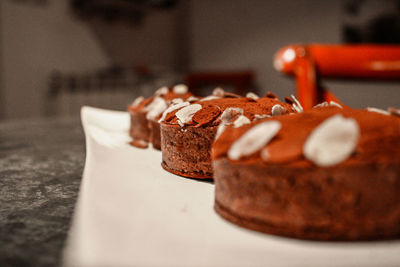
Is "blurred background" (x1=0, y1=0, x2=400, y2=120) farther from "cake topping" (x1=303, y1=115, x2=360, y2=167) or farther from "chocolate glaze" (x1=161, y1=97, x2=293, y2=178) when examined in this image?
"cake topping" (x1=303, y1=115, x2=360, y2=167)

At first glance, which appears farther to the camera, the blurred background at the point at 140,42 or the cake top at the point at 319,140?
the blurred background at the point at 140,42

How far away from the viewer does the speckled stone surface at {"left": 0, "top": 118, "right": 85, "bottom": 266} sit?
47cm

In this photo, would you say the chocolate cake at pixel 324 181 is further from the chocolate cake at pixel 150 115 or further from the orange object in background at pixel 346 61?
the orange object in background at pixel 346 61

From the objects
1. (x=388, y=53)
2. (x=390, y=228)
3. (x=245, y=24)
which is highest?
(x=245, y=24)

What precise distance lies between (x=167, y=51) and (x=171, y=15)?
2.46 ft

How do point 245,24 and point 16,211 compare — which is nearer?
point 16,211

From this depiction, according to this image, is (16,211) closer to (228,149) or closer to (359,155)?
(228,149)

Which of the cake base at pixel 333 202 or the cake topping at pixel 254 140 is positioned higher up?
the cake topping at pixel 254 140

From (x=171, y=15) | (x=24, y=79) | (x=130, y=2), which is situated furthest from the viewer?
(x=171, y=15)

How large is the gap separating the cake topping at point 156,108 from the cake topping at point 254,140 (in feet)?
2.20

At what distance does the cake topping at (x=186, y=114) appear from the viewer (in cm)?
88

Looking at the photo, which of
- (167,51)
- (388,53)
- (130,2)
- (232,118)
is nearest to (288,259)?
(232,118)

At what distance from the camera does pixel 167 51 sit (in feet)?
23.7

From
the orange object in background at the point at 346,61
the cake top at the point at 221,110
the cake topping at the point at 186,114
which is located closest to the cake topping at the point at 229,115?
the cake top at the point at 221,110
